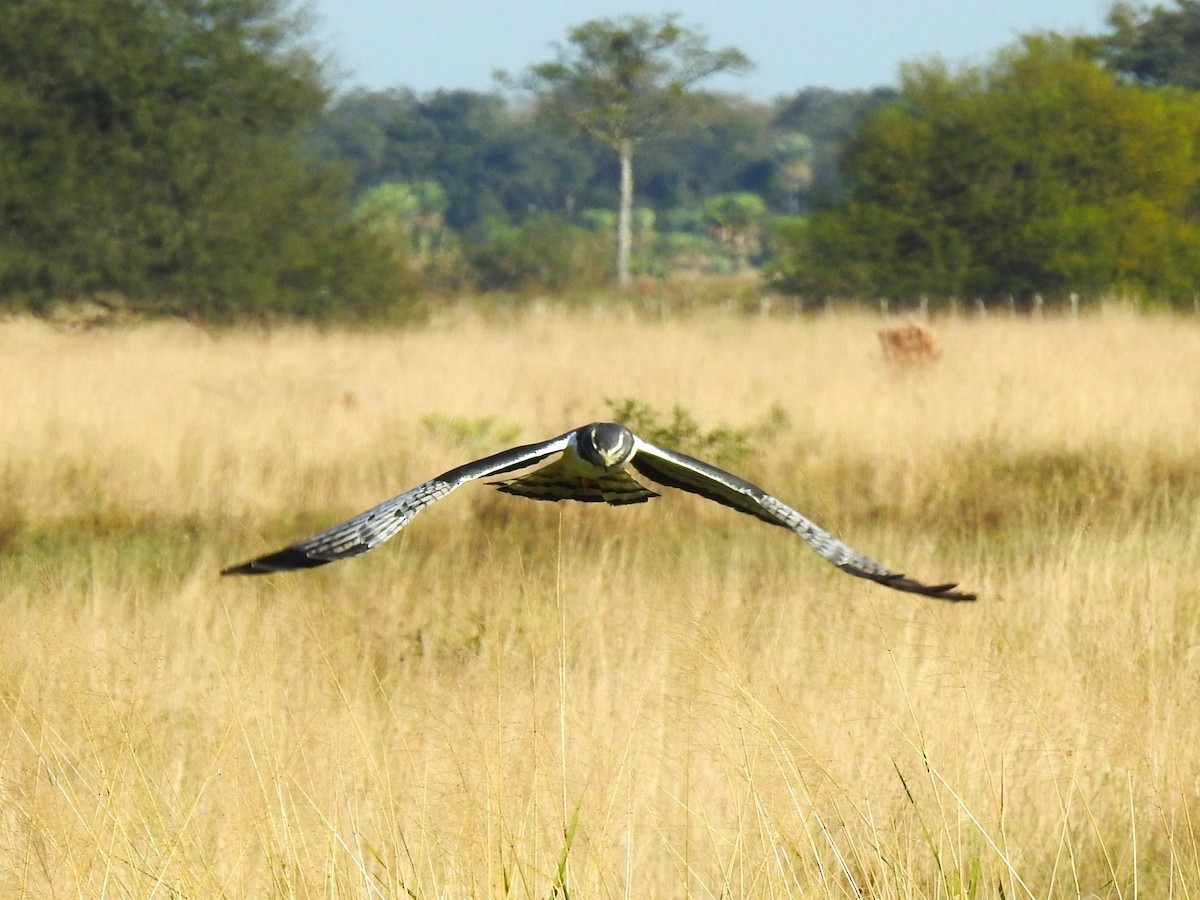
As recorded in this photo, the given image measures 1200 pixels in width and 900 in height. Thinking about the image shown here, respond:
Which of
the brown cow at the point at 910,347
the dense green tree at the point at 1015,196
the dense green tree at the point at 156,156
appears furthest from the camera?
the dense green tree at the point at 1015,196

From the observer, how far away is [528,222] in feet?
140

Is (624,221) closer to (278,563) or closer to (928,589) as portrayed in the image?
(928,589)

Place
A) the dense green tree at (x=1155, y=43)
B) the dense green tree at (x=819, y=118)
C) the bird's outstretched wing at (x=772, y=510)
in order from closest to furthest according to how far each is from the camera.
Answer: the bird's outstretched wing at (x=772, y=510) < the dense green tree at (x=1155, y=43) < the dense green tree at (x=819, y=118)

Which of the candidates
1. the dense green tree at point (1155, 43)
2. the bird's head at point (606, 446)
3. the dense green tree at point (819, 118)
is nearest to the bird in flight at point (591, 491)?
the bird's head at point (606, 446)

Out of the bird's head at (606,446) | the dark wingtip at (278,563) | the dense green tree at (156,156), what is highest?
the dense green tree at (156,156)

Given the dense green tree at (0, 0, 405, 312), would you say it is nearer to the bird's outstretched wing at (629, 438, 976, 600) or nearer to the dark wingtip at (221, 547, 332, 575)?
the bird's outstretched wing at (629, 438, 976, 600)

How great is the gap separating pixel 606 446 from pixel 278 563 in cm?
123

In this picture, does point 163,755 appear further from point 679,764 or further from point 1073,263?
point 1073,263

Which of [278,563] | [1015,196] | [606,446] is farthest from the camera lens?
[1015,196]

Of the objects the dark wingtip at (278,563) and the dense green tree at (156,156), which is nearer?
the dark wingtip at (278,563)

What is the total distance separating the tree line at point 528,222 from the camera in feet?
70.6

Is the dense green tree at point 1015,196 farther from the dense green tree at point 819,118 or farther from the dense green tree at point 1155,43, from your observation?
the dense green tree at point 819,118

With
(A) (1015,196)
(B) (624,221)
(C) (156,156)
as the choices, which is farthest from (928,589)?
(B) (624,221)

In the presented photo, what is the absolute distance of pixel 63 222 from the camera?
845 inches
